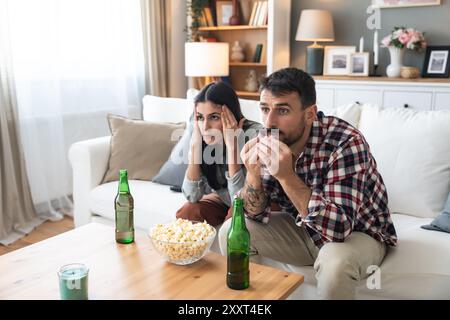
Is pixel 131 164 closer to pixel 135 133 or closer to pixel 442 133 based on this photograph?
pixel 135 133

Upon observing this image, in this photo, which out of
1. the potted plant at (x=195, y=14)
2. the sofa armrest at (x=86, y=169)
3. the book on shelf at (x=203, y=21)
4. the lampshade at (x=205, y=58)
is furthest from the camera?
the book on shelf at (x=203, y=21)

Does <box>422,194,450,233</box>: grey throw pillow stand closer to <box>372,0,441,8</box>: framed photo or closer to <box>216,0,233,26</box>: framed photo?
<box>372,0,441,8</box>: framed photo

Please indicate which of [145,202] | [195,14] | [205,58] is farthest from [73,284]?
[195,14]

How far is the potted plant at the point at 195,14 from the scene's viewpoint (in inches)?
177

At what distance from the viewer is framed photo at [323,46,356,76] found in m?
4.05

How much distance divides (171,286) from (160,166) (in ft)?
4.64

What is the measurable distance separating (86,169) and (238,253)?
5.08 feet

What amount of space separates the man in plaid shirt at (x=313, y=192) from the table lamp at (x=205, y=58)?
2329 mm

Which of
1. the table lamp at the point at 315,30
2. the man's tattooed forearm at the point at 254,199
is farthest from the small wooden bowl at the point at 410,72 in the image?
the man's tattooed forearm at the point at 254,199

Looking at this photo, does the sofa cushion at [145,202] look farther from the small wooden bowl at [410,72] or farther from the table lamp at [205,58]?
the small wooden bowl at [410,72]

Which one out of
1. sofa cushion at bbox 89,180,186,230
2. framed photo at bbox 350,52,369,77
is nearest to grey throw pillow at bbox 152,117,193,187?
sofa cushion at bbox 89,180,186,230

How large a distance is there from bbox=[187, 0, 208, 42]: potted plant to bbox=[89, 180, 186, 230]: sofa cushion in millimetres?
2333

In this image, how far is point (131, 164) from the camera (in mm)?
2705

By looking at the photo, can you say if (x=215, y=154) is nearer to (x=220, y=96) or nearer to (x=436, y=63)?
(x=220, y=96)
